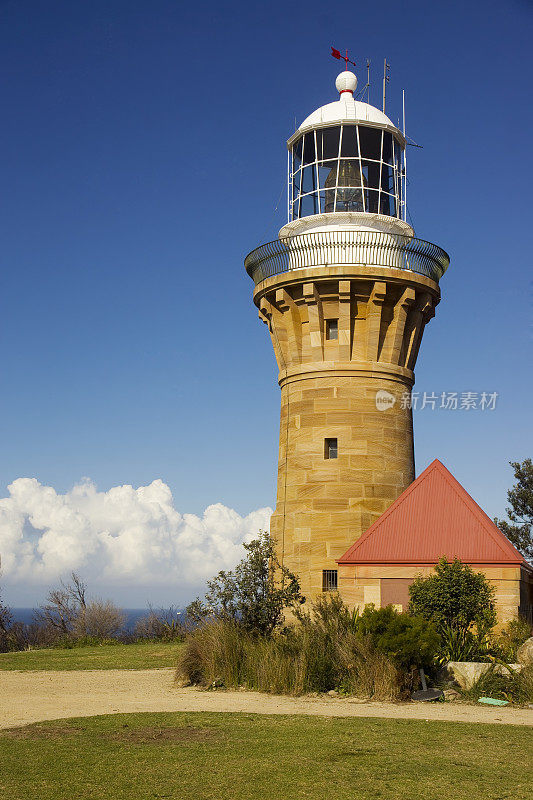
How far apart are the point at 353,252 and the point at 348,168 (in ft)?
9.73

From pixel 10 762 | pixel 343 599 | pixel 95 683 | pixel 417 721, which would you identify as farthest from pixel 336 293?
pixel 10 762

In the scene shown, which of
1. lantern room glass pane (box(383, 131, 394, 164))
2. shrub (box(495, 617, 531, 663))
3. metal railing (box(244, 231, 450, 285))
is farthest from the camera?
lantern room glass pane (box(383, 131, 394, 164))

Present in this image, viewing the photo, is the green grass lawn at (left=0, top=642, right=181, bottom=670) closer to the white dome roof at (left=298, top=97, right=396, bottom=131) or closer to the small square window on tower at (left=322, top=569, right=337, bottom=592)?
the small square window on tower at (left=322, top=569, right=337, bottom=592)

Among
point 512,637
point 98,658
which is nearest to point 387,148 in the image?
point 512,637

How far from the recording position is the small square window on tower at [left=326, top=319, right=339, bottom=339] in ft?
90.5

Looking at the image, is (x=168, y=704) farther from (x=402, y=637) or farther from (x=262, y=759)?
(x=262, y=759)

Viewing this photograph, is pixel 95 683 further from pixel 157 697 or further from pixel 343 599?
pixel 343 599

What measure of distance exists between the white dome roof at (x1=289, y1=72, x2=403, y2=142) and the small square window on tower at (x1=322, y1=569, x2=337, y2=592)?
14.3m

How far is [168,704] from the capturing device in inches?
618

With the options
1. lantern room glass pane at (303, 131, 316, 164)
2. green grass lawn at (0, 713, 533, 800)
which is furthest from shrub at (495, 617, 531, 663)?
lantern room glass pane at (303, 131, 316, 164)

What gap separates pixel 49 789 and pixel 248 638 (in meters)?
10.0

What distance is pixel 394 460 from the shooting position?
2688 centimetres

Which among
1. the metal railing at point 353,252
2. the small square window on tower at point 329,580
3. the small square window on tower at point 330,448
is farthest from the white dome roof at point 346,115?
the small square window on tower at point 329,580

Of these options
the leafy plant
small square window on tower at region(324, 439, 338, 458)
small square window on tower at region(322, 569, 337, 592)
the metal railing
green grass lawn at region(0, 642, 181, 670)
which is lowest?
green grass lawn at region(0, 642, 181, 670)
